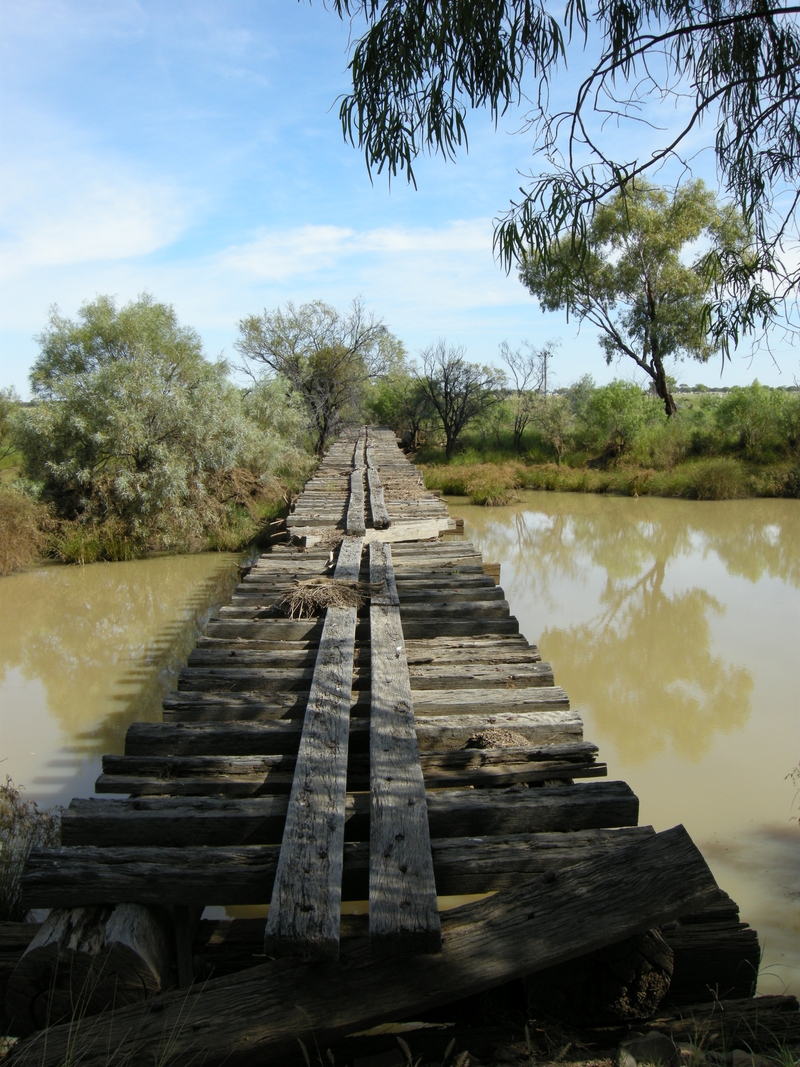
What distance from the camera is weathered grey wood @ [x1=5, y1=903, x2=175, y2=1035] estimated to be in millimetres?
1907

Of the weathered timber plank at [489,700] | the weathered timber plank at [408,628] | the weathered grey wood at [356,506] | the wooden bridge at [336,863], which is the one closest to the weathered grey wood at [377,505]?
the weathered grey wood at [356,506]

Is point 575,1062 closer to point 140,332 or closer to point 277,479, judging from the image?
point 277,479

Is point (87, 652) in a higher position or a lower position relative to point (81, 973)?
lower

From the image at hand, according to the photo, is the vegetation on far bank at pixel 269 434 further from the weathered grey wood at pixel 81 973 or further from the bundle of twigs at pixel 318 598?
the weathered grey wood at pixel 81 973

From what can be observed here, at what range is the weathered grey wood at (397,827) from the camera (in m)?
1.86

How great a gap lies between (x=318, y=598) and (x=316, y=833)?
→ 2.77 metres

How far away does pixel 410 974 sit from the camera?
1841mm

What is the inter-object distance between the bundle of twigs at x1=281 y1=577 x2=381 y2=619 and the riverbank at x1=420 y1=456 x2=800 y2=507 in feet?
46.6

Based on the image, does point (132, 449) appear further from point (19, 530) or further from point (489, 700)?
point (489, 700)

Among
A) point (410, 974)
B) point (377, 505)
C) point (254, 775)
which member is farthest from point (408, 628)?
point (377, 505)

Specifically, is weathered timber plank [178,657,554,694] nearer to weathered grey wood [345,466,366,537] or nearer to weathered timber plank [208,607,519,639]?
weathered timber plank [208,607,519,639]

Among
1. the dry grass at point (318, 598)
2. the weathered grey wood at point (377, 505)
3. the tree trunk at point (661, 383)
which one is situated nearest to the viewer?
the dry grass at point (318, 598)

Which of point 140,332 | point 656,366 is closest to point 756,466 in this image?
point 656,366

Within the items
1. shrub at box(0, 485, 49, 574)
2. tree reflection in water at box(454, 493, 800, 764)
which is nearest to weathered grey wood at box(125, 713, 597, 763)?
tree reflection in water at box(454, 493, 800, 764)
